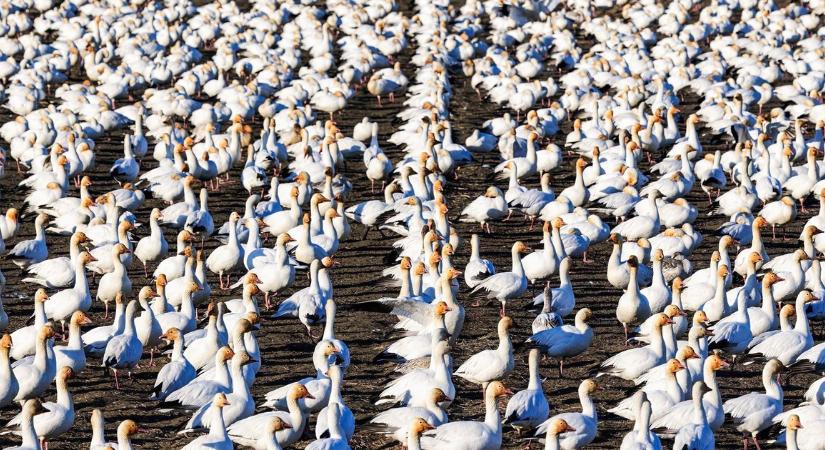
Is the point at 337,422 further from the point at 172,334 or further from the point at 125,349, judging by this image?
the point at 125,349

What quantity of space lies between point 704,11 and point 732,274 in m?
21.0

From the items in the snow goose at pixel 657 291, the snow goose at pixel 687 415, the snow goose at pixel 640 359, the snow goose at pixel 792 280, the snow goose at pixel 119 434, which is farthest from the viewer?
the snow goose at pixel 792 280

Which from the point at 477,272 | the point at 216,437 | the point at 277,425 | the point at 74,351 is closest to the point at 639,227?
the point at 477,272

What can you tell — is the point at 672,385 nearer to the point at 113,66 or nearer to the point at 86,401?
the point at 86,401

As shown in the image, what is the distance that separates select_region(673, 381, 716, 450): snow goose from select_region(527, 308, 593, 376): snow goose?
2.20m

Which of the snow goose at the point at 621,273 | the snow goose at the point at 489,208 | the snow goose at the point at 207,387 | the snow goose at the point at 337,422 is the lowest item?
the snow goose at the point at 337,422

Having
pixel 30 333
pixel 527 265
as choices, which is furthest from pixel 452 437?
pixel 527 265

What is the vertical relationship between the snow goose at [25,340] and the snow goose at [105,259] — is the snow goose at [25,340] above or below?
below

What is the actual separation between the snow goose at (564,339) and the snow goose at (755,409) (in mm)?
1896

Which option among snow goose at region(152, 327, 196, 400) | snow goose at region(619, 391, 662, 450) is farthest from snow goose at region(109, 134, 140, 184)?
snow goose at region(619, 391, 662, 450)

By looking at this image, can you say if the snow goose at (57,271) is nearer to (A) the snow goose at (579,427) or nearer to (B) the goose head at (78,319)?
(B) the goose head at (78,319)

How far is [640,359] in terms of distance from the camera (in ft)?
44.2

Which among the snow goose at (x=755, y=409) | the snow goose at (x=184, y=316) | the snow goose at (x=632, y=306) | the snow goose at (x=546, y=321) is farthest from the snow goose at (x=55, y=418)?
the snow goose at (x=632, y=306)

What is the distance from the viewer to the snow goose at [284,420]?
11.6 metres
